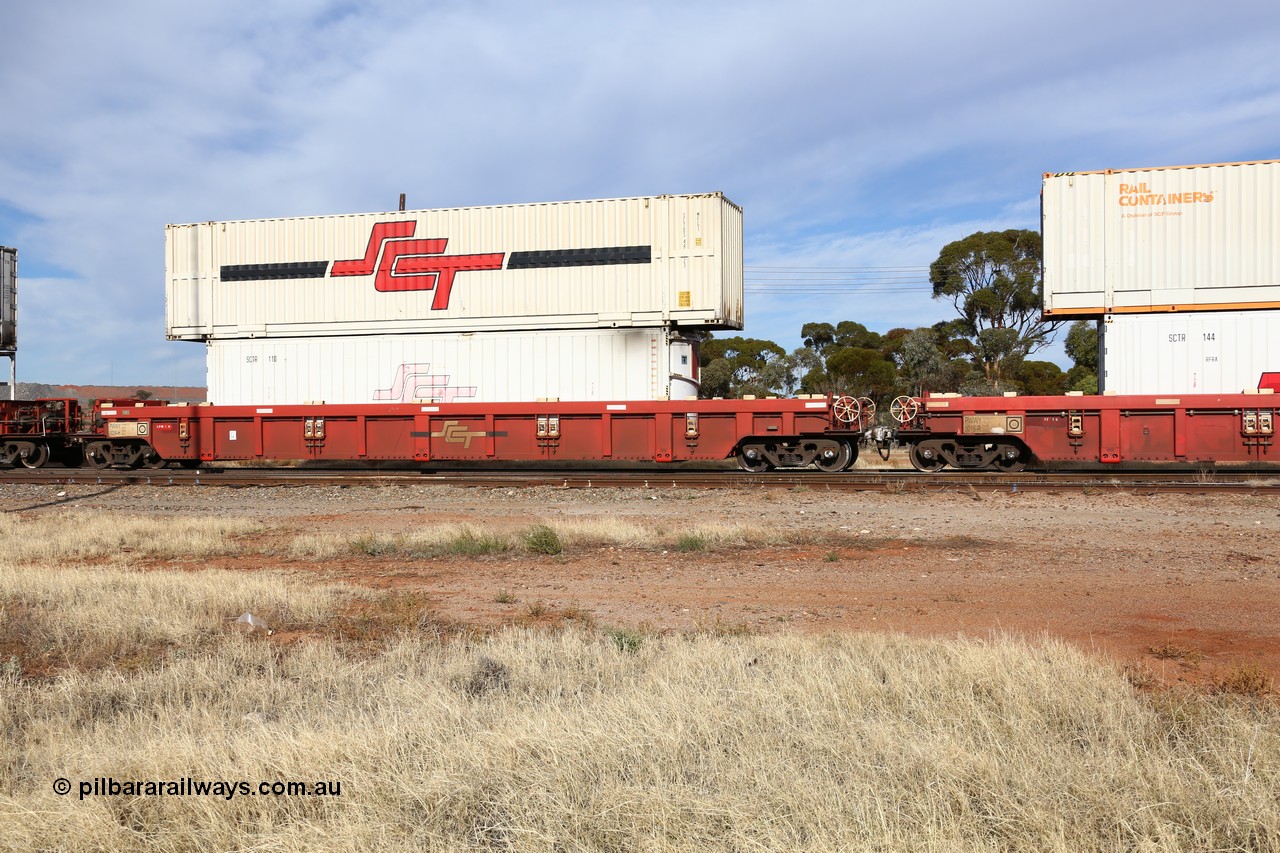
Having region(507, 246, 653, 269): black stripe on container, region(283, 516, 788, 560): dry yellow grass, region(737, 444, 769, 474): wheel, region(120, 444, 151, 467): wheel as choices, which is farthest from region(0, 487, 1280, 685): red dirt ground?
region(507, 246, 653, 269): black stripe on container

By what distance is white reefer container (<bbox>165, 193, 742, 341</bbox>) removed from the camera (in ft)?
58.7

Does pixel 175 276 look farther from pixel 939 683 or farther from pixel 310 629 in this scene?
pixel 939 683

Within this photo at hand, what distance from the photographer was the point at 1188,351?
53.8 ft

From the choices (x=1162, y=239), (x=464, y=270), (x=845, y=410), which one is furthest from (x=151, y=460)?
(x=1162, y=239)

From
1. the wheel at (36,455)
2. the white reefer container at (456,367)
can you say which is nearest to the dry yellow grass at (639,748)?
the white reefer container at (456,367)

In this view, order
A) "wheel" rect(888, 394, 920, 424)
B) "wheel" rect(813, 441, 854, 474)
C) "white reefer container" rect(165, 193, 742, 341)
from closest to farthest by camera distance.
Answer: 1. "wheel" rect(888, 394, 920, 424)
2. "wheel" rect(813, 441, 854, 474)
3. "white reefer container" rect(165, 193, 742, 341)

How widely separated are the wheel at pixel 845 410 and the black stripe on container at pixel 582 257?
4.83 m

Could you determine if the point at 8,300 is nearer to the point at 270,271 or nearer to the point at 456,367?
the point at 270,271

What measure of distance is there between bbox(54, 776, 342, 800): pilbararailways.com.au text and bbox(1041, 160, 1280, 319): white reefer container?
17005 mm

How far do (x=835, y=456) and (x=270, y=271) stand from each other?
13084 millimetres

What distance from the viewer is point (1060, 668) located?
4.77 m

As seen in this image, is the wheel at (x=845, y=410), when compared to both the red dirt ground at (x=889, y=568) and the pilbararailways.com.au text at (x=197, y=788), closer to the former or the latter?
the red dirt ground at (x=889, y=568)

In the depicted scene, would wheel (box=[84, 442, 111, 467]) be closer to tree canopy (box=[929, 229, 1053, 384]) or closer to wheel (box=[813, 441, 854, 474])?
wheel (box=[813, 441, 854, 474])

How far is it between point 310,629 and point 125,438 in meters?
15.7
